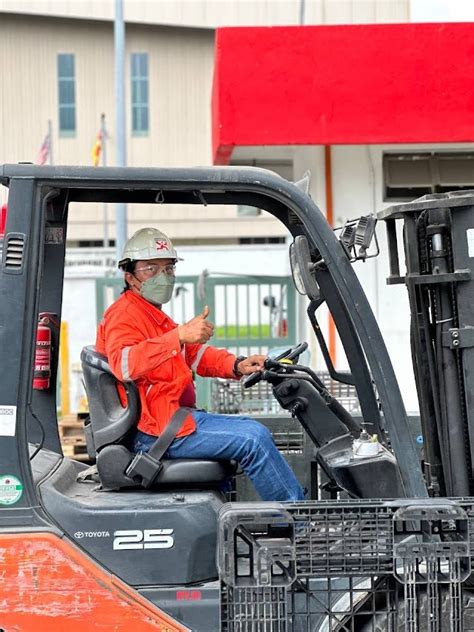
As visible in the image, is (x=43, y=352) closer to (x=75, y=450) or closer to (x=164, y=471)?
(x=164, y=471)

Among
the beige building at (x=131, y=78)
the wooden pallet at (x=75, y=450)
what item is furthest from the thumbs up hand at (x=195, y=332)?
the beige building at (x=131, y=78)

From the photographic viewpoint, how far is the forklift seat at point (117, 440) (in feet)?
13.8

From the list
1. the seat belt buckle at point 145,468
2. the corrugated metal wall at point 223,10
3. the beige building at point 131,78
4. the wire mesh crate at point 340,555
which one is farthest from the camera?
the beige building at point 131,78

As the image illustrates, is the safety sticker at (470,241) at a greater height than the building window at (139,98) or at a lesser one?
lesser

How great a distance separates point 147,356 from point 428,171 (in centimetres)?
849

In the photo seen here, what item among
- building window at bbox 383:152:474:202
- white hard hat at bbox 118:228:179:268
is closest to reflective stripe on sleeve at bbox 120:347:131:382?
white hard hat at bbox 118:228:179:268

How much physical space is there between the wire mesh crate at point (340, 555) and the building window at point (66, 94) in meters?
38.8

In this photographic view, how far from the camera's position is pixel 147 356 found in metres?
4.04

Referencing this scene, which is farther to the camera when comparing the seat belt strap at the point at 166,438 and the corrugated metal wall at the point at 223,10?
the corrugated metal wall at the point at 223,10

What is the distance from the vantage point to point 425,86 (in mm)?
10805

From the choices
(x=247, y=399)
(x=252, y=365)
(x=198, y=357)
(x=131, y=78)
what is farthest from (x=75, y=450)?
(x=131, y=78)

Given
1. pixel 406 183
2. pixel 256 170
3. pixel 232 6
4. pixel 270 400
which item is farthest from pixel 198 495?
pixel 232 6

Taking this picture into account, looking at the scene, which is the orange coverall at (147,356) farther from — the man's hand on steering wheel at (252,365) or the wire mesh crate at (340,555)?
the wire mesh crate at (340,555)

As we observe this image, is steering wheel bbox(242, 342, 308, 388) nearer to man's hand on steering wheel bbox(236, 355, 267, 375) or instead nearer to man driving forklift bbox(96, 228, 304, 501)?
man's hand on steering wheel bbox(236, 355, 267, 375)
